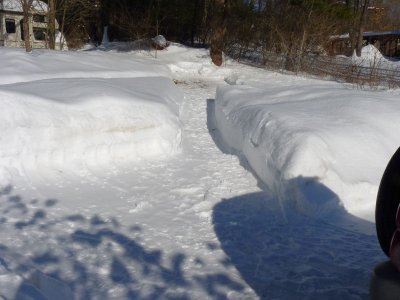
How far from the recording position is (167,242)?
Answer: 451 centimetres

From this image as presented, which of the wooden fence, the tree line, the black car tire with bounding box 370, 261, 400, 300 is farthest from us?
the tree line

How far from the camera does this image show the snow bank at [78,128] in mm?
6309

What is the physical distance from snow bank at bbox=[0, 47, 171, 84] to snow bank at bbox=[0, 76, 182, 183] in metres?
1.84

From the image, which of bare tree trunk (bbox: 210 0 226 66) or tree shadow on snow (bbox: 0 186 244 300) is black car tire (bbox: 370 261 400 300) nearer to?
tree shadow on snow (bbox: 0 186 244 300)

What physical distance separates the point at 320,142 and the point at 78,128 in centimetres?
356

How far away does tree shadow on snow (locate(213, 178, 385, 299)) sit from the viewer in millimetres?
3771

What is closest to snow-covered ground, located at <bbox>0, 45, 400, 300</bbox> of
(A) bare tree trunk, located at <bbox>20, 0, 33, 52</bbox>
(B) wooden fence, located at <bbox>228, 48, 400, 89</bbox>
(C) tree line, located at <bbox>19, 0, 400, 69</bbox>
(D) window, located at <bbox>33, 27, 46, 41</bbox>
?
(B) wooden fence, located at <bbox>228, 48, 400, 89</bbox>

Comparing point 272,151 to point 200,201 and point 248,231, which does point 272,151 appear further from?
point 248,231

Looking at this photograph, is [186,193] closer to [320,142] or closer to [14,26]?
[320,142]

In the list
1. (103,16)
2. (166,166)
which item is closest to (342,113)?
(166,166)

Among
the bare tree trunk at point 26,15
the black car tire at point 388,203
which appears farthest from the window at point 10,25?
the black car tire at point 388,203

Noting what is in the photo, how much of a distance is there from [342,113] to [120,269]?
4.69 meters

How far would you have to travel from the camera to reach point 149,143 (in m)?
7.57

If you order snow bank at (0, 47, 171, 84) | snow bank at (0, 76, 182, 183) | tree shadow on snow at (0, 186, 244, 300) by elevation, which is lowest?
tree shadow on snow at (0, 186, 244, 300)
